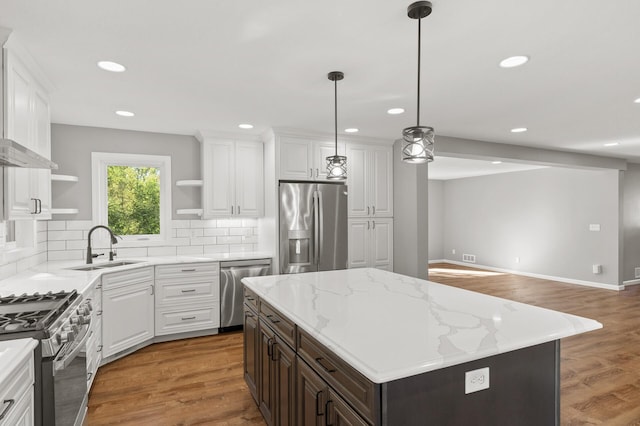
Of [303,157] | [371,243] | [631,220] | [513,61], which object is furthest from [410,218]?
[631,220]

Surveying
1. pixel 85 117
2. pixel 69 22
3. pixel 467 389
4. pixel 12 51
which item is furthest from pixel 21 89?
pixel 467 389

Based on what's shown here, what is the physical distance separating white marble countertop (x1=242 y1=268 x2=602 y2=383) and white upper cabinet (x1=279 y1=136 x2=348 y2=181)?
2239mm

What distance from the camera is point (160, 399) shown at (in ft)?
9.05

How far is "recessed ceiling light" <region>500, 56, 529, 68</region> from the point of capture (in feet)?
8.11

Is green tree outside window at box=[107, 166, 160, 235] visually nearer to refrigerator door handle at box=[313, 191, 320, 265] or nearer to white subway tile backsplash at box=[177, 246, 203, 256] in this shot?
white subway tile backsplash at box=[177, 246, 203, 256]

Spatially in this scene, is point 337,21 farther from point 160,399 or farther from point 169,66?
point 160,399

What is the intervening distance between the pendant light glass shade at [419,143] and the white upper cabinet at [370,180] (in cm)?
293

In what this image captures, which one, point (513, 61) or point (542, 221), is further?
point (542, 221)

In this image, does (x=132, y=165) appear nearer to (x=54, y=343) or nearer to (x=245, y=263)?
(x=245, y=263)

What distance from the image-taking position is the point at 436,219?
1084 centimetres

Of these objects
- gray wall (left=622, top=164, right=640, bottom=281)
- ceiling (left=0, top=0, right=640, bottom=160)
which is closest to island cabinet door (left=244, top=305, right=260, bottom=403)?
ceiling (left=0, top=0, right=640, bottom=160)

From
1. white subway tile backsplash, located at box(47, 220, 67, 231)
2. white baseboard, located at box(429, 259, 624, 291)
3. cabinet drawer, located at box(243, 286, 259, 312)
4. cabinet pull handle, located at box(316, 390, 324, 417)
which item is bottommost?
white baseboard, located at box(429, 259, 624, 291)

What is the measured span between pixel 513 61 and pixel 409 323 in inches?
79.2

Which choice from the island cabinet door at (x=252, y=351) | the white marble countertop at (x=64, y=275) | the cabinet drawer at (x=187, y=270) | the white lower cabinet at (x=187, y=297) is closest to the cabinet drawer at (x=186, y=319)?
the white lower cabinet at (x=187, y=297)
